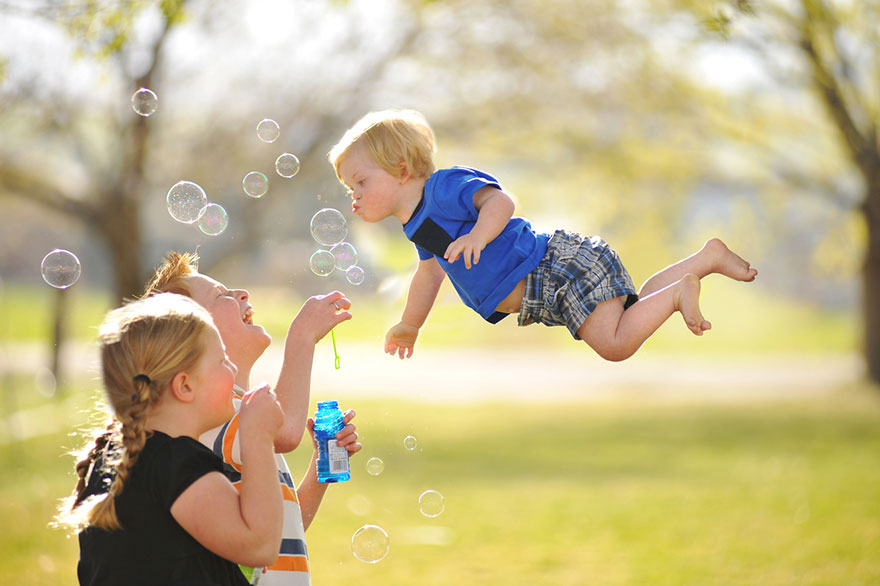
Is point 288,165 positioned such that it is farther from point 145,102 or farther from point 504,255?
point 504,255

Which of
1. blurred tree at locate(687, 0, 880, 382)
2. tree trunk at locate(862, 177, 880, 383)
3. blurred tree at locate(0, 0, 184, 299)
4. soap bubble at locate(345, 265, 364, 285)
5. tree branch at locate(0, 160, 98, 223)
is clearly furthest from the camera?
tree trunk at locate(862, 177, 880, 383)

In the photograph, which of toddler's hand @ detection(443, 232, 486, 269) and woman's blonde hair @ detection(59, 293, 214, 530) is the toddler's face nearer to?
toddler's hand @ detection(443, 232, 486, 269)

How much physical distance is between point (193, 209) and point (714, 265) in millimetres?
1649

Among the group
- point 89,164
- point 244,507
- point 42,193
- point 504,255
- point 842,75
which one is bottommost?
point 244,507

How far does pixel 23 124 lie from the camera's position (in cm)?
1015

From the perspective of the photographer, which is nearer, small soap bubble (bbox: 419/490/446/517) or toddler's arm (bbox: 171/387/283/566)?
toddler's arm (bbox: 171/387/283/566)

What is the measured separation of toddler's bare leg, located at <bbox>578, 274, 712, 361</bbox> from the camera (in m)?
2.56

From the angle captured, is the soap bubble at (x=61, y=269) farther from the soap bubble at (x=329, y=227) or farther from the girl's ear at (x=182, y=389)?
the girl's ear at (x=182, y=389)

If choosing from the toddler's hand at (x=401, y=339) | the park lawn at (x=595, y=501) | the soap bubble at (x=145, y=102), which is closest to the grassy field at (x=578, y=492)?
the park lawn at (x=595, y=501)

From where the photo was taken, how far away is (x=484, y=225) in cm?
251

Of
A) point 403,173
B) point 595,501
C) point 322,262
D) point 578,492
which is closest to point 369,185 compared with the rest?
point 403,173

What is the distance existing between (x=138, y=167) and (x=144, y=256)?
1.46m

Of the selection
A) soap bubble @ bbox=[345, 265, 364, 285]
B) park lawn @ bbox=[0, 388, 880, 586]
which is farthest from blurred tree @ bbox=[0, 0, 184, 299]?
soap bubble @ bbox=[345, 265, 364, 285]

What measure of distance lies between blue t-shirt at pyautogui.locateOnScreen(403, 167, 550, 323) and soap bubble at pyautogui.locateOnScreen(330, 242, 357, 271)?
46 cm
